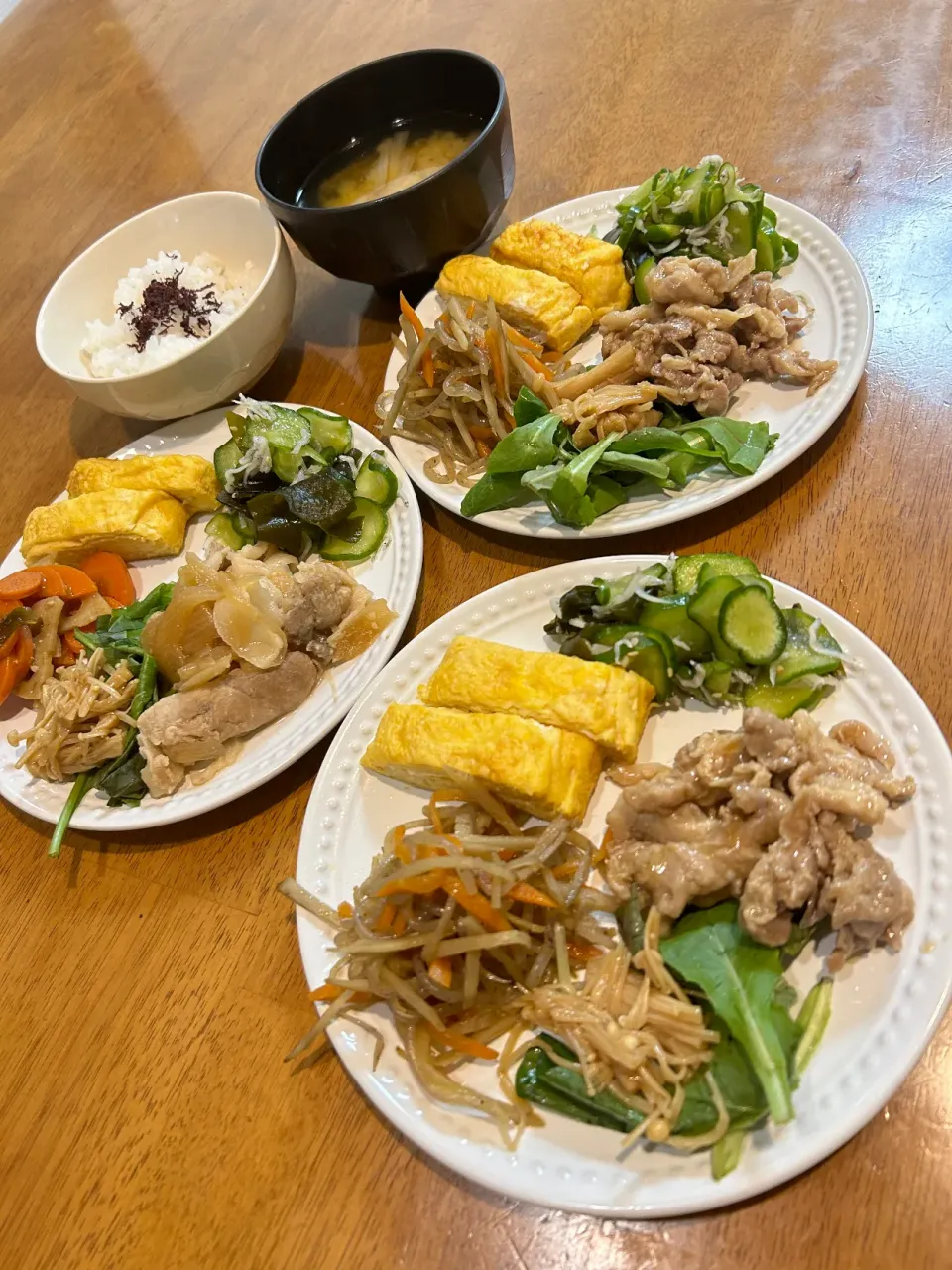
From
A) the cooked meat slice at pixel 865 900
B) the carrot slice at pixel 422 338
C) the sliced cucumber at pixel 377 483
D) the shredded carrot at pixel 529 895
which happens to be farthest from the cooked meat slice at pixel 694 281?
the shredded carrot at pixel 529 895

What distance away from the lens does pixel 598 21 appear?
370cm

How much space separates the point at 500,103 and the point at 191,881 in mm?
2438

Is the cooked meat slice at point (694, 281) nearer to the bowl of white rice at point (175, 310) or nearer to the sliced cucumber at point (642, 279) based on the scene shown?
the sliced cucumber at point (642, 279)

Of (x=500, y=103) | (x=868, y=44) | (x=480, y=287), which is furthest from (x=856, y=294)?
(x=868, y=44)

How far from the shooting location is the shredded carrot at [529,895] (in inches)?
66.7

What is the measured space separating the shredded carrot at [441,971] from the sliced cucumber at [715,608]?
34.1 inches

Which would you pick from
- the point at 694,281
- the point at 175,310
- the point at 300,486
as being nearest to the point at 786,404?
the point at 694,281

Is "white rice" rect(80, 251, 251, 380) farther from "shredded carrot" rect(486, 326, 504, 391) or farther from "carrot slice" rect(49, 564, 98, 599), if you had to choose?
"shredded carrot" rect(486, 326, 504, 391)

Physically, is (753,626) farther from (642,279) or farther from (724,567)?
(642,279)

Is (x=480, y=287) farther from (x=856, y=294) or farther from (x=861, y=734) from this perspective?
(x=861, y=734)

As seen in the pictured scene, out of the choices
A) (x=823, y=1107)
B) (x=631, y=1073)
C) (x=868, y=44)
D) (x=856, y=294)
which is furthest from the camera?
(x=868, y=44)

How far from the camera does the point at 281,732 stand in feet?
7.13

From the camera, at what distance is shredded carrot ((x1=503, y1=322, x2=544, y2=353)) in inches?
99.6

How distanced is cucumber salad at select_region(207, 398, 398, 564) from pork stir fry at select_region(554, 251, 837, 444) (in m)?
0.62
